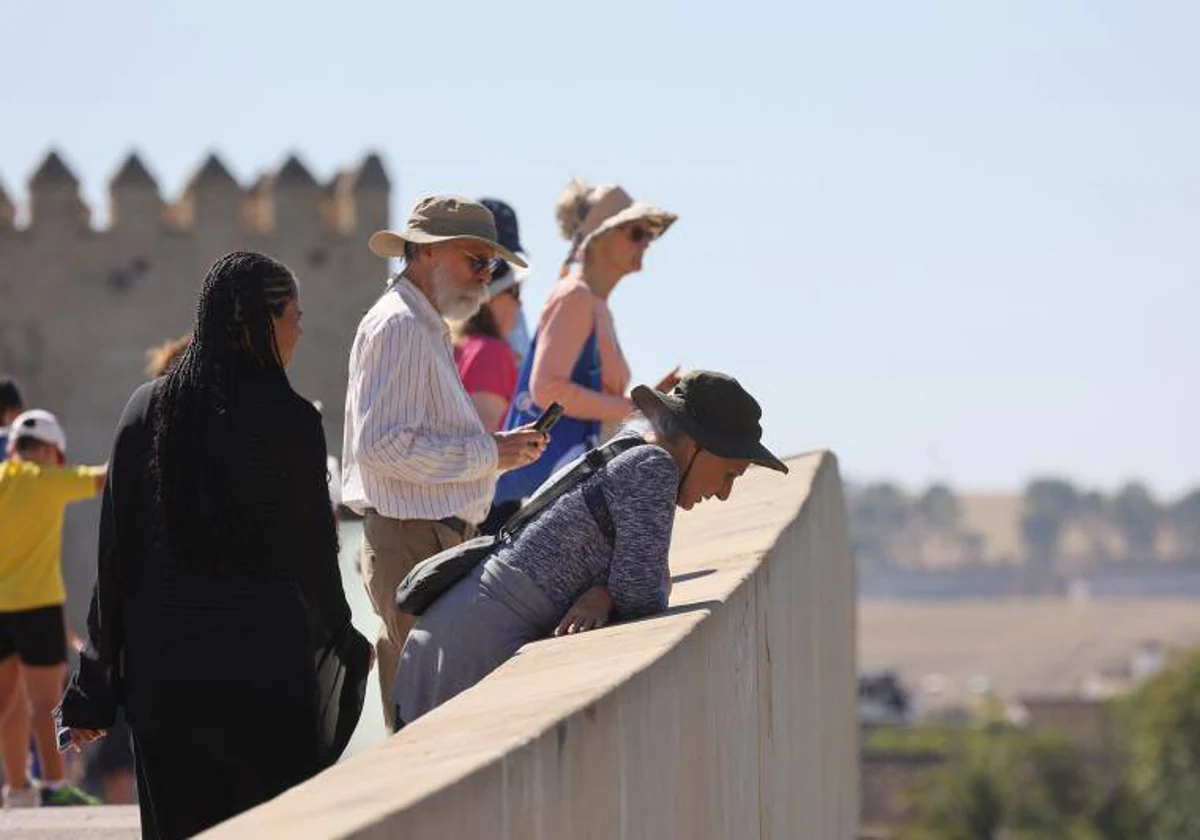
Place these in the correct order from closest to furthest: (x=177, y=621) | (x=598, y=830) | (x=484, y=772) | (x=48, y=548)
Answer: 1. (x=484, y=772)
2. (x=598, y=830)
3. (x=177, y=621)
4. (x=48, y=548)

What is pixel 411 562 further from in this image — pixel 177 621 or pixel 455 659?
pixel 177 621

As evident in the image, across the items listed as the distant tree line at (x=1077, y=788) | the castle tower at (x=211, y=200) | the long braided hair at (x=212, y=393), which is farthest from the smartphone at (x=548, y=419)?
the distant tree line at (x=1077, y=788)

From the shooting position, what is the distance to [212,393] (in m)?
5.35

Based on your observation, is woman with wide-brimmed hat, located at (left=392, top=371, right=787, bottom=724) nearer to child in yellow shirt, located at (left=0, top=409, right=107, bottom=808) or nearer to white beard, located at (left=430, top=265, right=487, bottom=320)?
white beard, located at (left=430, top=265, right=487, bottom=320)

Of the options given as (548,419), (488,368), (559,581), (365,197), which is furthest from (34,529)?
(365,197)

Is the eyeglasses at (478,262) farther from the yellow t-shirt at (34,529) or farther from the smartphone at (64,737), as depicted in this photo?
the yellow t-shirt at (34,529)

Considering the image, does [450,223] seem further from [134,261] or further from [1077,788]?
[1077,788]

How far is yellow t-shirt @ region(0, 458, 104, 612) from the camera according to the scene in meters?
9.30

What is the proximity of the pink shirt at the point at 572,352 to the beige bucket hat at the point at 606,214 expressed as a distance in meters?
0.18

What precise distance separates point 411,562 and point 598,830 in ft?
6.65

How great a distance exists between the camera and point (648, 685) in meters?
4.84

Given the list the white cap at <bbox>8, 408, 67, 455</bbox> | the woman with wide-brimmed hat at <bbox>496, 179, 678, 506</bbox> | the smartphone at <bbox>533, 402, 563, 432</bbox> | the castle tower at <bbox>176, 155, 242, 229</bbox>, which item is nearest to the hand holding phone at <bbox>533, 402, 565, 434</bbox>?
the smartphone at <bbox>533, 402, 563, 432</bbox>

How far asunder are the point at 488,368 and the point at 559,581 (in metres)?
2.35

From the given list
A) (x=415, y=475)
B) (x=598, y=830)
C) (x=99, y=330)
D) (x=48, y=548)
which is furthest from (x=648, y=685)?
(x=99, y=330)
